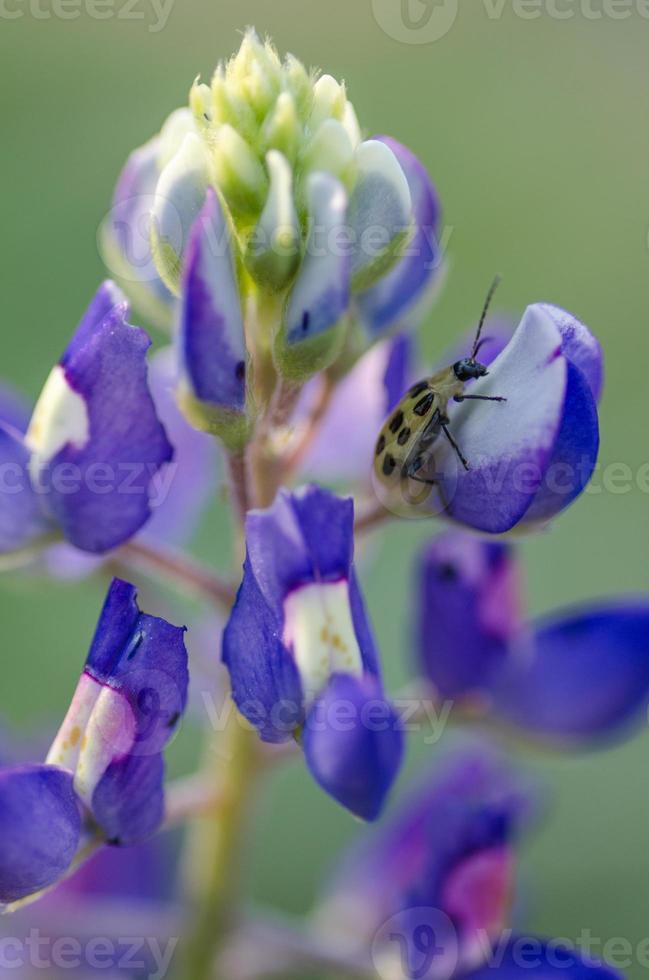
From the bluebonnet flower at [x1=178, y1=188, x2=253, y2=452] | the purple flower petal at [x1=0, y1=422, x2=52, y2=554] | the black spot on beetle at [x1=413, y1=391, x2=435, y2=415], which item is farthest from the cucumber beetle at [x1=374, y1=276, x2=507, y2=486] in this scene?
the purple flower petal at [x1=0, y1=422, x2=52, y2=554]

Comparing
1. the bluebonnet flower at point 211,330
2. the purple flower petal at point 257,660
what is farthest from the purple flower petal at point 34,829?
the bluebonnet flower at point 211,330

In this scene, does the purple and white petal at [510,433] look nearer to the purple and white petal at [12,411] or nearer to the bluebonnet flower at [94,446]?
the bluebonnet flower at [94,446]

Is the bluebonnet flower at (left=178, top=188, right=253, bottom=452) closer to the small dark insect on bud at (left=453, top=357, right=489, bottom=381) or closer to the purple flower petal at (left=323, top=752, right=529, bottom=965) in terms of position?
the small dark insect on bud at (left=453, top=357, right=489, bottom=381)

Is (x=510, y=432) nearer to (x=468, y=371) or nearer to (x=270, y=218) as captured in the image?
(x=468, y=371)

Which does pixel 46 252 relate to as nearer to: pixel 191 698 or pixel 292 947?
pixel 191 698

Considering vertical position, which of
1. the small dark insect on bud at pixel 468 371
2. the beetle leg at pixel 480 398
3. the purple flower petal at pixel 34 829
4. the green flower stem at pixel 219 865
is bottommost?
the green flower stem at pixel 219 865
